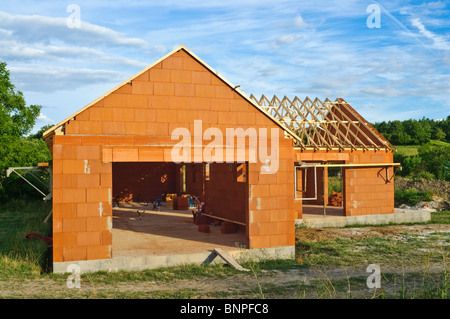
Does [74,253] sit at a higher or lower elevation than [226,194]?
lower

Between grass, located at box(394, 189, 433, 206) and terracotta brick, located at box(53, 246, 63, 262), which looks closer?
terracotta brick, located at box(53, 246, 63, 262)

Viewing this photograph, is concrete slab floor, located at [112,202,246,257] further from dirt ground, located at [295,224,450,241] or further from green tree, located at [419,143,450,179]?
green tree, located at [419,143,450,179]

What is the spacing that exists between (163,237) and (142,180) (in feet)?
51.6

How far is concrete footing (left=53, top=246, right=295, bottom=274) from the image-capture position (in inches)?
439

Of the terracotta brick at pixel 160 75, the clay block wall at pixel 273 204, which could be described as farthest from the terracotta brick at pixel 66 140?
the clay block wall at pixel 273 204

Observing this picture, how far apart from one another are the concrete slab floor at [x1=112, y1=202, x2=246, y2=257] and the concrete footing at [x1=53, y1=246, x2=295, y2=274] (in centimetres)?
32

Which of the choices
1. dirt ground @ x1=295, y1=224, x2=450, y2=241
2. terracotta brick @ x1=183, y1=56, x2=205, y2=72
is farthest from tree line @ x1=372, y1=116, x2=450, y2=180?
terracotta brick @ x1=183, y1=56, x2=205, y2=72

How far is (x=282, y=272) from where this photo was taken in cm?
1127

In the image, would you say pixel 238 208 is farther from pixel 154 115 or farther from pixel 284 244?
pixel 154 115

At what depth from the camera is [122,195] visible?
1160 inches

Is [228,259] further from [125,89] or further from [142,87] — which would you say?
[125,89]

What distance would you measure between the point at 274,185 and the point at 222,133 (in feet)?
7.46

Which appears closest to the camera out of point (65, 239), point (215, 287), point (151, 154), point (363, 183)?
point (215, 287)

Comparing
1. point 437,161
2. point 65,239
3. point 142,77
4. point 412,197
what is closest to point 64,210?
point 65,239
